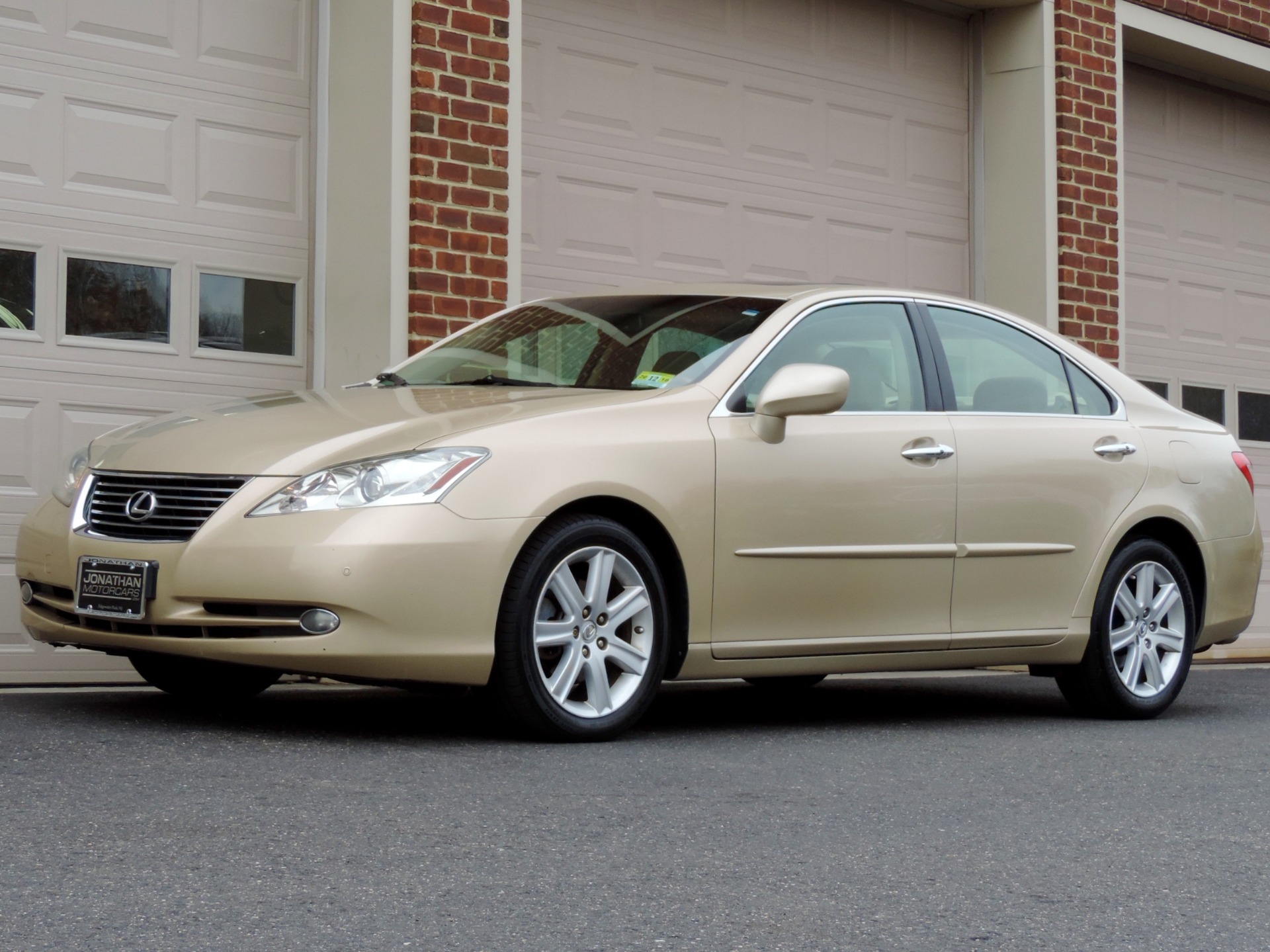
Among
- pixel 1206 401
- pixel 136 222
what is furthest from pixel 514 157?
pixel 1206 401

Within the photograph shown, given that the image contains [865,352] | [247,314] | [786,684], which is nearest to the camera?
[865,352]

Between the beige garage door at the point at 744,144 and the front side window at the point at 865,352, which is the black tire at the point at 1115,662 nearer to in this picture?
the front side window at the point at 865,352

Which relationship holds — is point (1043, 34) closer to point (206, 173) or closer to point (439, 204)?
point (439, 204)

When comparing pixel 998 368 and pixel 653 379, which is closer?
pixel 653 379

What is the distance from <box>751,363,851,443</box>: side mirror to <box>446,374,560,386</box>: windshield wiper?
69 cm

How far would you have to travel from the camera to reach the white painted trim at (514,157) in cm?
890

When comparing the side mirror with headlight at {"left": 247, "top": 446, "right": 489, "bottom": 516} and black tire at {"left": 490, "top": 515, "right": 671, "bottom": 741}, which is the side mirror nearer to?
black tire at {"left": 490, "top": 515, "right": 671, "bottom": 741}

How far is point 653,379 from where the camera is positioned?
610cm

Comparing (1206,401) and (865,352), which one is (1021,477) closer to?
(865,352)

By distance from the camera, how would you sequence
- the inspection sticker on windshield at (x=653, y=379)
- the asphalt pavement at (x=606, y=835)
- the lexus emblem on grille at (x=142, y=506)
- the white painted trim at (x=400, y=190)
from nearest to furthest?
the asphalt pavement at (x=606, y=835)
the lexus emblem on grille at (x=142, y=506)
the inspection sticker on windshield at (x=653, y=379)
the white painted trim at (x=400, y=190)

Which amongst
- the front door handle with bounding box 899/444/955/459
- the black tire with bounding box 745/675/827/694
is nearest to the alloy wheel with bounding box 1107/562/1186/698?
the front door handle with bounding box 899/444/955/459

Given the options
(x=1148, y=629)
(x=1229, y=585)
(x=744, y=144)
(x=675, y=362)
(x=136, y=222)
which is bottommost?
(x=1148, y=629)

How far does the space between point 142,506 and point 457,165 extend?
3.66 meters

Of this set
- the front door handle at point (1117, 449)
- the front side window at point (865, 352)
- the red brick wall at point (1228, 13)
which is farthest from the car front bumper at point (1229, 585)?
the red brick wall at point (1228, 13)
